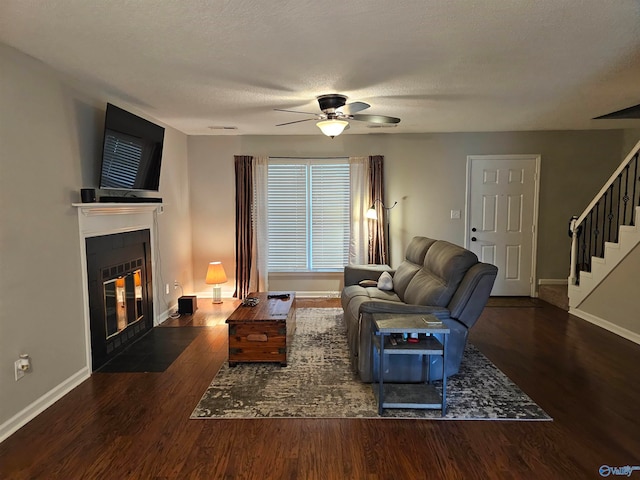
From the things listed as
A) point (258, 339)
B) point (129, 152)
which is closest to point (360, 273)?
point (258, 339)

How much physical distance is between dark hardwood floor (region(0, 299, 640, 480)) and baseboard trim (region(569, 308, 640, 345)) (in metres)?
0.98

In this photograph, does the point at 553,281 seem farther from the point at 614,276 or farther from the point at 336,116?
the point at 336,116

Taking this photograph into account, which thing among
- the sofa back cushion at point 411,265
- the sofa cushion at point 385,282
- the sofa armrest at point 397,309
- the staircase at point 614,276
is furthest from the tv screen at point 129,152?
the staircase at point 614,276

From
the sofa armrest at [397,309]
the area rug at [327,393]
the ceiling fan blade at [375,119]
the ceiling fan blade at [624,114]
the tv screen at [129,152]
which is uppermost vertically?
the ceiling fan blade at [624,114]

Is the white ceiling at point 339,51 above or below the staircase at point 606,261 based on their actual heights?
above

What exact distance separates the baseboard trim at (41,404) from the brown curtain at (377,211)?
383cm

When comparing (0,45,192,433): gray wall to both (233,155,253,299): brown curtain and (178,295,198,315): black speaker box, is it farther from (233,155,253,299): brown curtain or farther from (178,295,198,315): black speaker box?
(233,155,253,299): brown curtain

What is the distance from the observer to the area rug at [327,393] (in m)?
2.66

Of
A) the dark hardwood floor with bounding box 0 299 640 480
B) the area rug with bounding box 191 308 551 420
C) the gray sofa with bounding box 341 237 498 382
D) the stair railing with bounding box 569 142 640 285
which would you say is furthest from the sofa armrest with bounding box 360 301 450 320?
the stair railing with bounding box 569 142 640 285

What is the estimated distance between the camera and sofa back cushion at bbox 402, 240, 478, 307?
3.19 metres

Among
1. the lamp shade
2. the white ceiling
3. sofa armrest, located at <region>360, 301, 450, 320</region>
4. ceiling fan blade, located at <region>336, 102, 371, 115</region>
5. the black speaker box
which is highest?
the white ceiling

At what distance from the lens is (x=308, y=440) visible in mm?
2373

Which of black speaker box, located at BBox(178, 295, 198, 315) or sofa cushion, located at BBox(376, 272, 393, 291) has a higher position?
sofa cushion, located at BBox(376, 272, 393, 291)

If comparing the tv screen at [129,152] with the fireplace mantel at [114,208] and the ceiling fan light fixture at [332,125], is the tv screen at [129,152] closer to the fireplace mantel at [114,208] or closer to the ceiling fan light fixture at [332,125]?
the fireplace mantel at [114,208]
